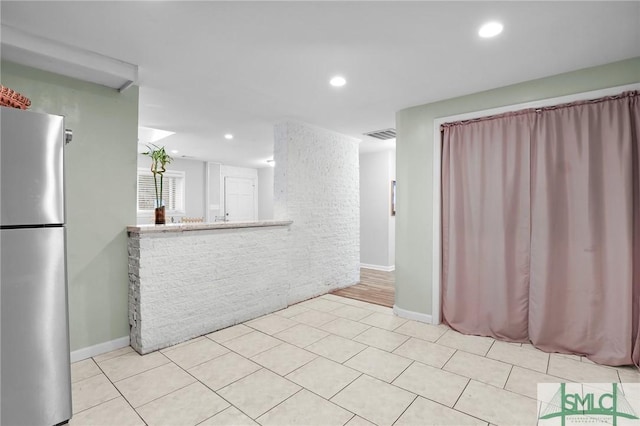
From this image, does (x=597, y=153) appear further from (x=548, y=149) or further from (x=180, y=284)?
(x=180, y=284)

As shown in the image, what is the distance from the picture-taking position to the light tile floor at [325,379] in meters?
1.95

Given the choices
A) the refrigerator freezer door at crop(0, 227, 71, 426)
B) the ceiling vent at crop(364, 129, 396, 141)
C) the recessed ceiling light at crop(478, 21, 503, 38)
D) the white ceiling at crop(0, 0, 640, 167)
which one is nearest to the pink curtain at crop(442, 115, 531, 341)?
the white ceiling at crop(0, 0, 640, 167)

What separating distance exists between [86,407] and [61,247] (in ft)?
4.77

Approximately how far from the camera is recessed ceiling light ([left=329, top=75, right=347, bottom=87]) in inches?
115

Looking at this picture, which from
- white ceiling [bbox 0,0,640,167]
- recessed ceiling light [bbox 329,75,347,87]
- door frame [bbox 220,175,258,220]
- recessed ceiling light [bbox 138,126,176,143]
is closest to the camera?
white ceiling [bbox 0,0,640,167]

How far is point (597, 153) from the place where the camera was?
2611mm

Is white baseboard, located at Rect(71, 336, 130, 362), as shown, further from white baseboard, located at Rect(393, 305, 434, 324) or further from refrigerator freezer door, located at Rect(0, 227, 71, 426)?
white baseboard, located at Rect(393, 305, 434, 324)

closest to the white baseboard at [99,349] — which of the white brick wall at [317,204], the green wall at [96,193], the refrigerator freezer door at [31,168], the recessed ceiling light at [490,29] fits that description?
the green wall at [96,193]

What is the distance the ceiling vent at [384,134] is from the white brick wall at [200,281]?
219cm

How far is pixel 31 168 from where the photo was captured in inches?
46.7

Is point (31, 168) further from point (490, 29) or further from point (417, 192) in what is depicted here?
point (417, 192)

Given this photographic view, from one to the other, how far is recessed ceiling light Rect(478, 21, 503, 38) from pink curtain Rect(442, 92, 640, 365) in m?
1.12

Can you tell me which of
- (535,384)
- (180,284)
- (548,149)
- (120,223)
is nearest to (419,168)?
(548,149)

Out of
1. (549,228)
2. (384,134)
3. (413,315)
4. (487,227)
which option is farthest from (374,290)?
(549,228)
